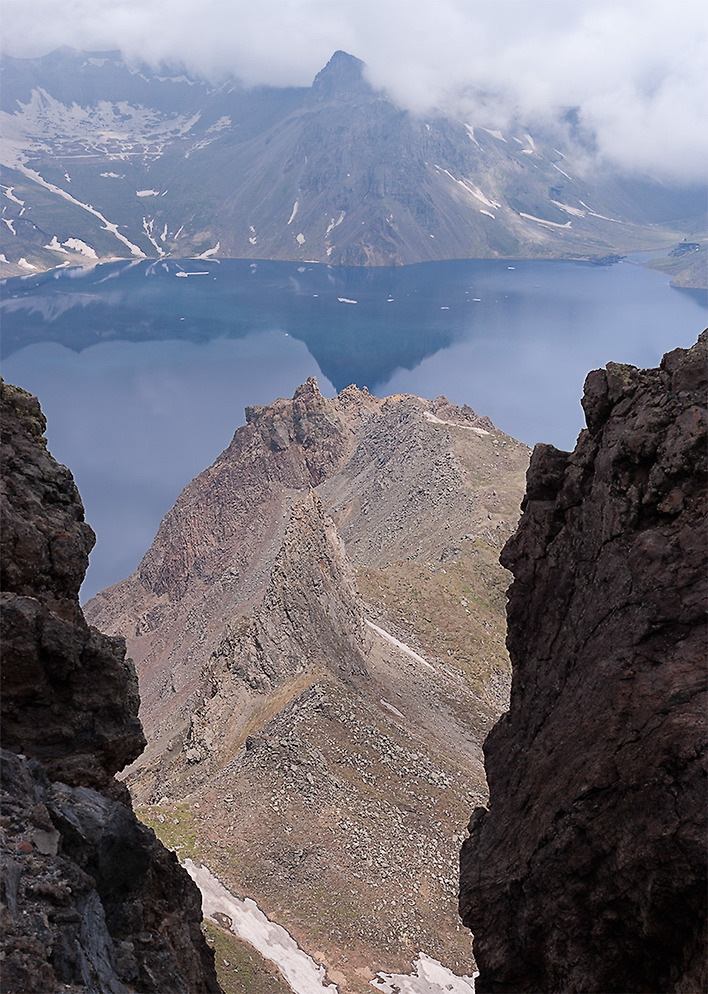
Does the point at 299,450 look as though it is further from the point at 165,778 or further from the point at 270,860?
the point at 270,860

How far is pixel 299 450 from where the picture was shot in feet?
453

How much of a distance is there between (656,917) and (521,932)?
525 centimetres

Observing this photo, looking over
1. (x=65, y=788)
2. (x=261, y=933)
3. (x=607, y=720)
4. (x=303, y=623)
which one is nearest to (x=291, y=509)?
(x=303, y=623)

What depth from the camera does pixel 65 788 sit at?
16.8 metres

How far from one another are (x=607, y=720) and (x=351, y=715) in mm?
31531

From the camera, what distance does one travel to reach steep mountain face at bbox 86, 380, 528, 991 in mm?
38062

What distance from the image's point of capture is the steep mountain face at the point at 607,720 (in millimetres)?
16094

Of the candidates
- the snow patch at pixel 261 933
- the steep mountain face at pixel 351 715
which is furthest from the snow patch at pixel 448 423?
the snow patch at pixel 261 933

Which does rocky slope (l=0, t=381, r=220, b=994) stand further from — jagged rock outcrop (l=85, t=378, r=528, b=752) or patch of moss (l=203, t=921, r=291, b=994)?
jagged rock outcrop (l=85, t=378, r=528, b=752)

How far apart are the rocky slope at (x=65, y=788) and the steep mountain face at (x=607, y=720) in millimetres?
9504

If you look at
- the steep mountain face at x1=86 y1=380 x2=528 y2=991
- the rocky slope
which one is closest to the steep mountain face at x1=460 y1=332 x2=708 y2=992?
the rocky slope

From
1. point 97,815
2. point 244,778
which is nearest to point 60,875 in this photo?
point 97,815

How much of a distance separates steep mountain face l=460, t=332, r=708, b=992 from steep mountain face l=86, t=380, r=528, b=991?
17.5m

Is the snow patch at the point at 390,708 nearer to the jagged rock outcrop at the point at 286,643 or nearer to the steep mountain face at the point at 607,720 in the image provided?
the jagged rock outcrop at the point at 286,643
